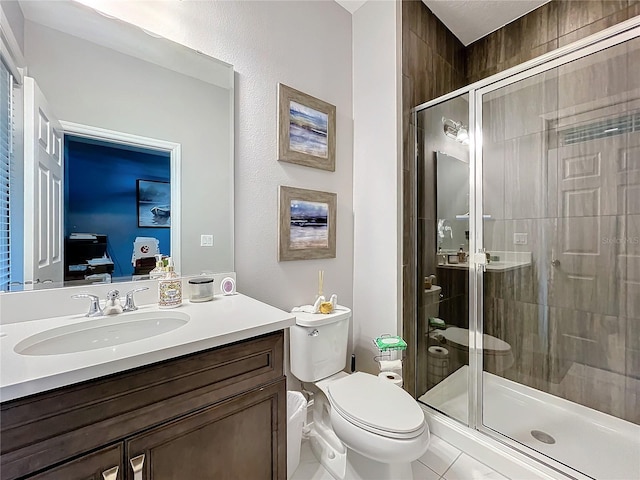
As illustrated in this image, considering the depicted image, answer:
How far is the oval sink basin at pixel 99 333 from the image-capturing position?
85 centimetres

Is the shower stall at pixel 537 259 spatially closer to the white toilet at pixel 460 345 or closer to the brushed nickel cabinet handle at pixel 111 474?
the white toilet at pixel 460 345

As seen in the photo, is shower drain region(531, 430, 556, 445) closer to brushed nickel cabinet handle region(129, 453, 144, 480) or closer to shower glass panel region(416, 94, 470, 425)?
shower glass panel region(416, 94, 470, 425)

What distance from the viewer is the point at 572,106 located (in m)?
1.70

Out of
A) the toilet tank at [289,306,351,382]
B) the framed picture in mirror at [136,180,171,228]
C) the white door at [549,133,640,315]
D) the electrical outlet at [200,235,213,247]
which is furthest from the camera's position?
the white door at [549,133,640,315]

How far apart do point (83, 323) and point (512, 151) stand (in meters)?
2.42

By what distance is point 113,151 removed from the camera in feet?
3.68

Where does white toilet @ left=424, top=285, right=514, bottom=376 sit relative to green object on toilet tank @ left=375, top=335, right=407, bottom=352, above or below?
below

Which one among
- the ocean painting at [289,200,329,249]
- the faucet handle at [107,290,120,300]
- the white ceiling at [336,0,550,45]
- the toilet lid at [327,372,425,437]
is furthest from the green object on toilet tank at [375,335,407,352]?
the white ceiling at [336,0,550,45]

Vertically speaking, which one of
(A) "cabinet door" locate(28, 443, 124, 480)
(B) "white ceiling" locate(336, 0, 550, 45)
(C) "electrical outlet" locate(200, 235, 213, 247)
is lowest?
(A) "cabinet door" locate(28, 443, 124, 480)

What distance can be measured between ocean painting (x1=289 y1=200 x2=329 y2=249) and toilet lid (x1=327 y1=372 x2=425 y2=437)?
30.3 inches

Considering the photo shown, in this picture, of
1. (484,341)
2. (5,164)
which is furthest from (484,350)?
(5,164)

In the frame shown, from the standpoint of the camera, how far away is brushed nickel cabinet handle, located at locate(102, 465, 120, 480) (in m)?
0.65

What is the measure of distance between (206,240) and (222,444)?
0.83 metres

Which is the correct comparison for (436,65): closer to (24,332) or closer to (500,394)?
(500,394)
